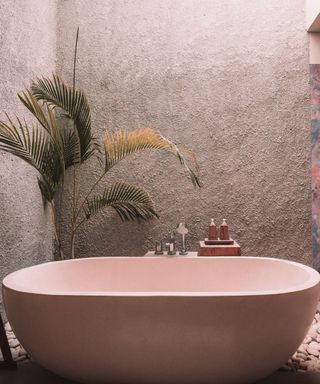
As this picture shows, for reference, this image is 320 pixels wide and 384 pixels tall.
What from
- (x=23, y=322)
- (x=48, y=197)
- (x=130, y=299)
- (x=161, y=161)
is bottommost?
(x=23, y=322)

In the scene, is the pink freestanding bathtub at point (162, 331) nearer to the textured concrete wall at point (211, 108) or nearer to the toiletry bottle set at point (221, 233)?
the toiletry bottle set at point (221, 233)

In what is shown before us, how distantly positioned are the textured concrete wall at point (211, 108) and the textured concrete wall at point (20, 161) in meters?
0.36

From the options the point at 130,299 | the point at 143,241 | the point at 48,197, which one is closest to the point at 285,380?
the point at 130,299

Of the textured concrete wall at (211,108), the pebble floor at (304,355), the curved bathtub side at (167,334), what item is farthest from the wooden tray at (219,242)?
the curved bathtub side at (167,334)

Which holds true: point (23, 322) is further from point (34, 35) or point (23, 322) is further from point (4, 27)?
point (34, 35)

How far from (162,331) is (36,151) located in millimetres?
1504

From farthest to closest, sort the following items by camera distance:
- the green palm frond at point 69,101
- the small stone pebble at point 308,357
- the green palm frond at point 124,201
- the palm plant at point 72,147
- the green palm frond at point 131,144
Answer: the green palm frond at point 124,201 → the green palm frond at point 131,144 → the green palm frond at point 69,101 → the palm plant at point 72,147 → the small stone pebble at point 308,357

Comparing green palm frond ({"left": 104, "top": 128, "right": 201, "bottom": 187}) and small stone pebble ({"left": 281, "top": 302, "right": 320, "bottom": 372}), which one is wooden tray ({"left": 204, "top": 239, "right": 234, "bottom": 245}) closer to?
green palm frond ({"left": 104, "top": 128, "right": 201, "bottom": 187})

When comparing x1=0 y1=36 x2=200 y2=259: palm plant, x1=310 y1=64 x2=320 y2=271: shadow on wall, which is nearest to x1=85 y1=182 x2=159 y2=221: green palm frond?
x1=0 y1=36 x2=200 y2=259: palm plant

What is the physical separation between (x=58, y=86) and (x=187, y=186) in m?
1.25

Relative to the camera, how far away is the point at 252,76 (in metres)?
3.07

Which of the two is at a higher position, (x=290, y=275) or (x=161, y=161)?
(x=161, y=161)

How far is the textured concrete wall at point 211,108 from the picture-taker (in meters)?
3.02

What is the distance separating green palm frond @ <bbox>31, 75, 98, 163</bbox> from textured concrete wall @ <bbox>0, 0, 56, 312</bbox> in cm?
18
